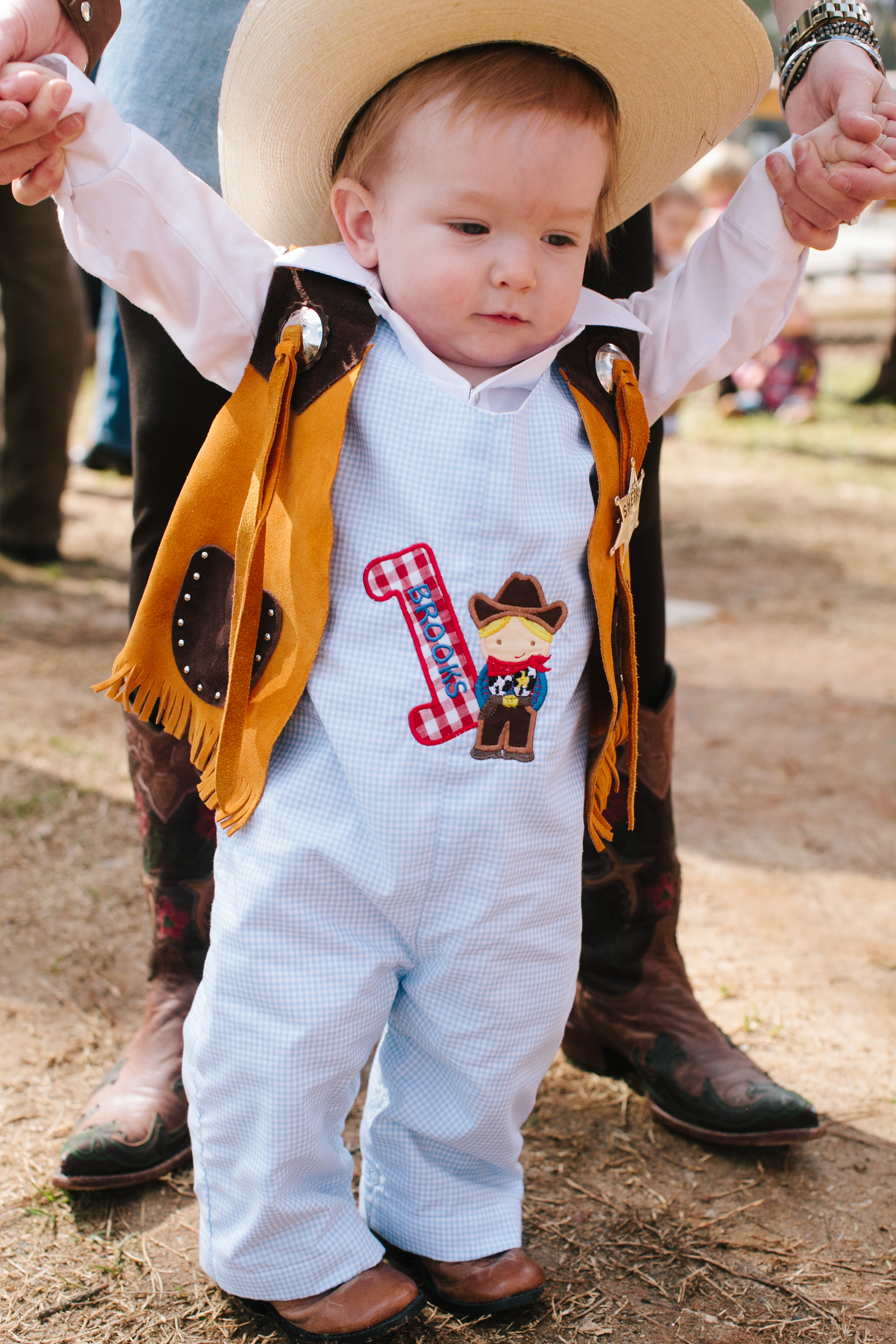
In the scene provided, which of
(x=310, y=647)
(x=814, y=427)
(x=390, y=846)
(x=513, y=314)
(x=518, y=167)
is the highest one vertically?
(x=518, y=167)

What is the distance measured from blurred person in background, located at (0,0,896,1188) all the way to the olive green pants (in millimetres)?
2183

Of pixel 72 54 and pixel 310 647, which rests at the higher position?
pixel 72 54

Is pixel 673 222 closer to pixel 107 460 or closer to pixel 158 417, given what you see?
pixel 107 460

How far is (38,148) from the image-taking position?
3.71 ft

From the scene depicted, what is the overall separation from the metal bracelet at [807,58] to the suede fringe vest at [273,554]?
1.19 ft

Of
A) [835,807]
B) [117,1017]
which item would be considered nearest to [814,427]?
[835,807]

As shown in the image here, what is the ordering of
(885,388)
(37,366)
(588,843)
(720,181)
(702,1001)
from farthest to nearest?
(720,181)
(885,388)
(37,366)
(702,1001)
(588,843)

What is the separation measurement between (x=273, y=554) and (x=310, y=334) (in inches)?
8.9

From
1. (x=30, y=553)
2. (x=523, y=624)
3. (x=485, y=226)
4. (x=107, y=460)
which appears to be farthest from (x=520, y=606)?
(x=107, y=460)

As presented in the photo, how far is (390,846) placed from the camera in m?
1.24

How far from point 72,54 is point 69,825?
1628mm

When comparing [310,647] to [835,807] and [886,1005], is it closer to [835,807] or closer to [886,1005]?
[886,1005]

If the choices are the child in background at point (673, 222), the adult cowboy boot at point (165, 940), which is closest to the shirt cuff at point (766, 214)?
the adult cowboy boot at point (165, 940)

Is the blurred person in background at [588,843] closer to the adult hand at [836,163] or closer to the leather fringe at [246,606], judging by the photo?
the adult hand at [836,163]
